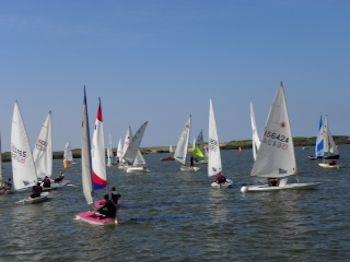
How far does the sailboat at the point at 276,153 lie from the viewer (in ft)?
122

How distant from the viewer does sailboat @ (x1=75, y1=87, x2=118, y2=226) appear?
86.0ft

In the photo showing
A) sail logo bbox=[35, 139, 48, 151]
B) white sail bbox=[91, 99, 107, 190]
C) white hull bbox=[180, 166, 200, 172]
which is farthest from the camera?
white hull bbox=[180, 166, 200, 172]

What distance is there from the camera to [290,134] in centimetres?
3816

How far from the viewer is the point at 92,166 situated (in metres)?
29.2

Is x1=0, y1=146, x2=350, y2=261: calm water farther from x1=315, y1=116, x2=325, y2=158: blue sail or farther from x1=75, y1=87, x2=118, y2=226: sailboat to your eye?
x1=315, y1=116, x2=325, y2=158: blue sail

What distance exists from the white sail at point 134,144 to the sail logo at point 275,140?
30.9 meters

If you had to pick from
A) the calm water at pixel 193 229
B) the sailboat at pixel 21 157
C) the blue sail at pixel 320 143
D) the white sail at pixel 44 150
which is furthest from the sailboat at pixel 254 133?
the sailboat at pixel 21 157

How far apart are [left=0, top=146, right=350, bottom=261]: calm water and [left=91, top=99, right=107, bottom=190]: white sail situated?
2151 millimetres

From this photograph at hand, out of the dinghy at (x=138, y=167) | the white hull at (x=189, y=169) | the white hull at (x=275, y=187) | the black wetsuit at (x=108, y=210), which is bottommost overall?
the white hull at (x=275, y=187)

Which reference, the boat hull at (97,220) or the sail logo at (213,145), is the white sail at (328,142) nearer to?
the sail logo at (213,145)

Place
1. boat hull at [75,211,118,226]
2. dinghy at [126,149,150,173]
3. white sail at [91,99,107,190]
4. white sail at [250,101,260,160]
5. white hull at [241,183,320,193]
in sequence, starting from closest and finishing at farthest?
1. boat hull at [75,211,118,226]
2. white sail at [91,99,107,190]
3. white hull at [241,183,320,193]
4. white sail at [250,101,260,160]
5. dinghy at [126,149,150,173]

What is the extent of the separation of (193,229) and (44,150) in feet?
77.1

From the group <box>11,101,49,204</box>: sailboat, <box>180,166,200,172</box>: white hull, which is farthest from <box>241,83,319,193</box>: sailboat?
<box>180,166,200,172</box>: white hull

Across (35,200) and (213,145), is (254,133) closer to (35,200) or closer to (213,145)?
(213,145)
